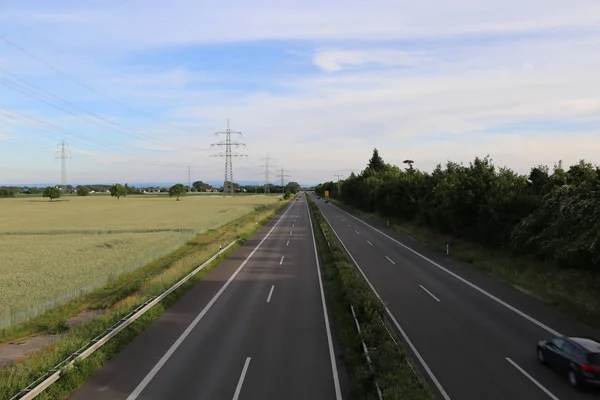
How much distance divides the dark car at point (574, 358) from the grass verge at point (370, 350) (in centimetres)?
381

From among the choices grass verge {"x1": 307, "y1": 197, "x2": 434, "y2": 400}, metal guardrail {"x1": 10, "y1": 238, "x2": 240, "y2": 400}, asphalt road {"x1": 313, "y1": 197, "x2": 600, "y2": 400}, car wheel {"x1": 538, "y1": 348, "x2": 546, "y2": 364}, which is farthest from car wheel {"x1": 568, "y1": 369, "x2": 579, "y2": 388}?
metal guardrail {"x1": 10, "y1": 238, "x2": 240, "y2": 400}

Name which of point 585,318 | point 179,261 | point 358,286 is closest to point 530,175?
point 585,318

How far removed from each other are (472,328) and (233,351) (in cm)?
816

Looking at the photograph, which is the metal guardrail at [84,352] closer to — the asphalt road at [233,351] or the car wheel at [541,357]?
the asphalt road at [233,351]

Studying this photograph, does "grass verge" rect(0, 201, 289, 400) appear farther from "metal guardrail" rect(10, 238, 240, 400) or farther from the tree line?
the tree line

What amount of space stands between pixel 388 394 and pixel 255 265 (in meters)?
19.3

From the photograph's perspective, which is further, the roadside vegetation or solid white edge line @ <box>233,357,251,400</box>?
the roadside vegetation

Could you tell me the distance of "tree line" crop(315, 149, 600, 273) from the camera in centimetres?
1880

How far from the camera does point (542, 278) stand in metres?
21.4

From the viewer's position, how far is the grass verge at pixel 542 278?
55.6 feet

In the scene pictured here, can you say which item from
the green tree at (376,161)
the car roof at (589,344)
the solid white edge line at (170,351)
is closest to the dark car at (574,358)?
the car roof at (589,344)

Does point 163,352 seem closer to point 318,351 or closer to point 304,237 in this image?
point 318,351

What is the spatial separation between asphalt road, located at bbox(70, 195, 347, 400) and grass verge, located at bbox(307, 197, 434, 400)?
1.69 feet

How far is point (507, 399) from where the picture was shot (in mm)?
9766
